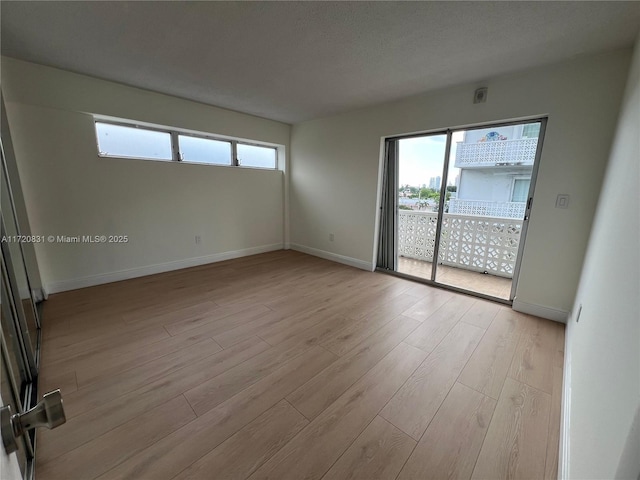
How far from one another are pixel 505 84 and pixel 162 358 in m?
3.89

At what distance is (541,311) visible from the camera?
2.53 metres

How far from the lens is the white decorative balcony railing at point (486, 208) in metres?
3.17

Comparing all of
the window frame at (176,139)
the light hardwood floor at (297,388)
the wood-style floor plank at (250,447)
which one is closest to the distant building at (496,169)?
the light hardwood floor at (297,388)

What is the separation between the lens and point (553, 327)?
7.71 ft

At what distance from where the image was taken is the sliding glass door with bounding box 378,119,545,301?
2.86 m

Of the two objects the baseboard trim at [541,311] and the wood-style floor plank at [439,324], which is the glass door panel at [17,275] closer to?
the wood-style floor plank at [439,324]

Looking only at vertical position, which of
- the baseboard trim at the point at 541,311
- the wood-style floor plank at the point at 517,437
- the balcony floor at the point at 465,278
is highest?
the baseboard trim at the point at 541,311

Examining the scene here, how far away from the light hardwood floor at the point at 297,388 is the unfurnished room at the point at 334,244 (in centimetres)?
1

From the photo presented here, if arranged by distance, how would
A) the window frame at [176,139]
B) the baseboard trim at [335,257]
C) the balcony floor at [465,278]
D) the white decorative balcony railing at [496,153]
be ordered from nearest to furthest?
the white decorative balcony railing at [496,153], the window frame at [176,139], the balcony floor at [465,278], the baseboard trim at [335,257]

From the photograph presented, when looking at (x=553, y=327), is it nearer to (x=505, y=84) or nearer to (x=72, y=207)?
(x=505, y=84)

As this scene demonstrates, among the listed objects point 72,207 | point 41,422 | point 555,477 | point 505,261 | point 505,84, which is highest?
point 505,84

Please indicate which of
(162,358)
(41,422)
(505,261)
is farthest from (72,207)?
(505,261)

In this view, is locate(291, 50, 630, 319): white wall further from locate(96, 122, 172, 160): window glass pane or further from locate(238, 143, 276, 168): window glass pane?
locate(96, 122, 172, 160): window glass pane

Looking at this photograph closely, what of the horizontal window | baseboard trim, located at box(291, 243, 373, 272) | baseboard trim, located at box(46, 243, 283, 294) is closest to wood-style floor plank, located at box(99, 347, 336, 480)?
baseboard trim, located at box(291, 243, 373, 272)
